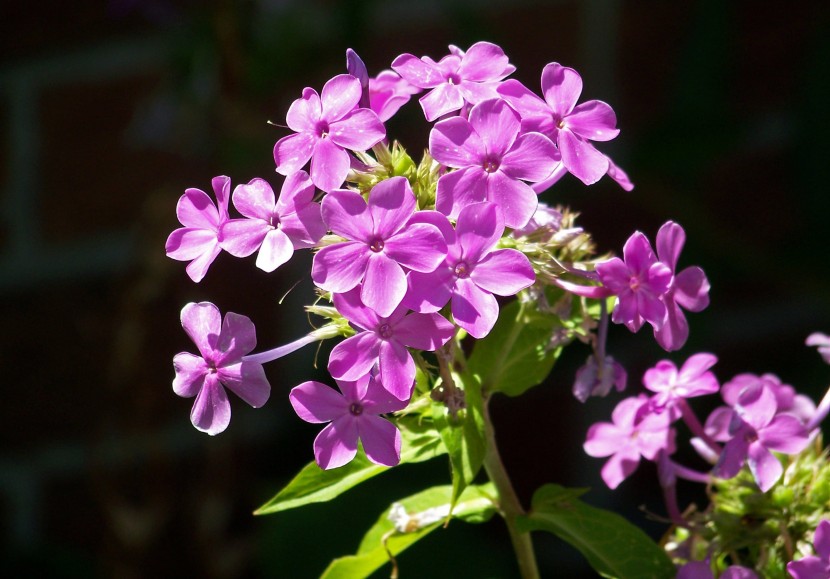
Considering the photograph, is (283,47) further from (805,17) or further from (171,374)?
(805,17)

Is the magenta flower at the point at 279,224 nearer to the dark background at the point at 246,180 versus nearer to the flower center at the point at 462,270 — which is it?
the flower center at the point at 462,270

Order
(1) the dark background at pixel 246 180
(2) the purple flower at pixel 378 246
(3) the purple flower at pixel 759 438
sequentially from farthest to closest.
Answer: (1) the dark background at pixel 246 180, (3) the purple flower at pixel 759 438, (2) the purple flower at pixel 378 246

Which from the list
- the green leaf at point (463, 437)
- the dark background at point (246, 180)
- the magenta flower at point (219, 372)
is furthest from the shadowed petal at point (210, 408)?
the dark background at point (246, 180)

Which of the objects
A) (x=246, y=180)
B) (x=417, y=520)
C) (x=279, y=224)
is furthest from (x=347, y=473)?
(x=246, y=180)

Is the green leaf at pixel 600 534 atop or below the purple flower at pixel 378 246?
below

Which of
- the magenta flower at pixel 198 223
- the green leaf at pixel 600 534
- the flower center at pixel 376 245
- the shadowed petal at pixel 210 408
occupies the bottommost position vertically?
the green leaf at pixel 600 534

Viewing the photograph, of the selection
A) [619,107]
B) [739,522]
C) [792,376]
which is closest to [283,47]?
[619,107]

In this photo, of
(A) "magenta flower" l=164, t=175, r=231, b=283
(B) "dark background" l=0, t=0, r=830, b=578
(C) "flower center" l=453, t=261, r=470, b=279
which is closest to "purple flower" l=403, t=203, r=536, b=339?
(C) "flower center" l=453, t=261, r=470, b=279
